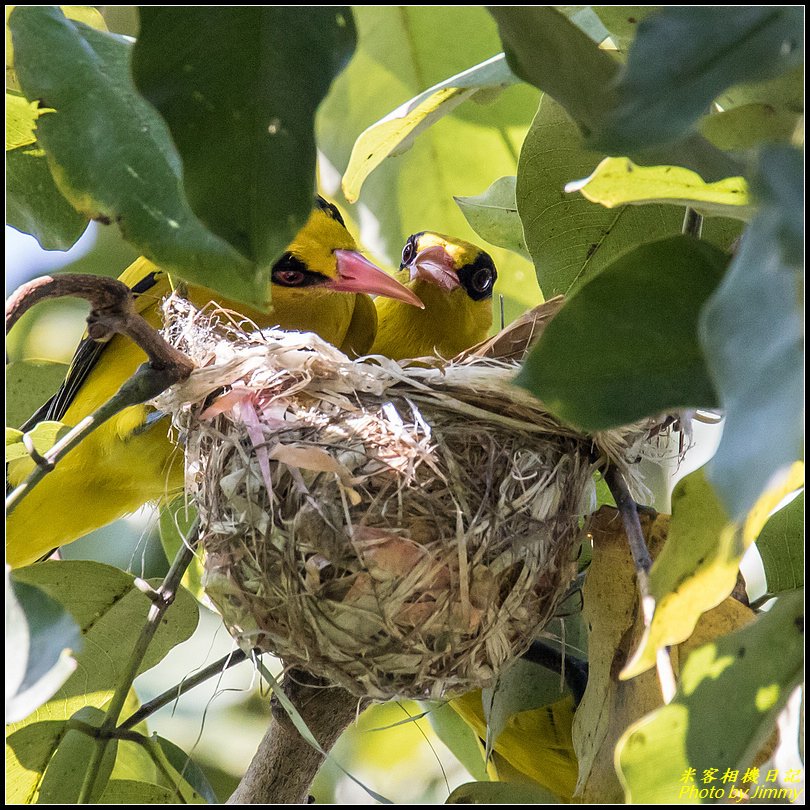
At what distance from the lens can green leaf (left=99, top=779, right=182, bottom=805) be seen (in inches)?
61.1

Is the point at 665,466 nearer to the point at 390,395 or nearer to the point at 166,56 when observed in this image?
the point at 390,395

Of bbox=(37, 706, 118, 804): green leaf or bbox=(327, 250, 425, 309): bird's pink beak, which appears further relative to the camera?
bbox=(327, 250, 425, 309): bird's pink beak

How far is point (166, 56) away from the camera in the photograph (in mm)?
903

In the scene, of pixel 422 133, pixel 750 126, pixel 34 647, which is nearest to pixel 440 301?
pixel 422 133

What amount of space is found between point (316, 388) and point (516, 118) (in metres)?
0.87

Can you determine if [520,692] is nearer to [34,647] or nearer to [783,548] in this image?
[783,548]

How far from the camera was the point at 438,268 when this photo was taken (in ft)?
7.95

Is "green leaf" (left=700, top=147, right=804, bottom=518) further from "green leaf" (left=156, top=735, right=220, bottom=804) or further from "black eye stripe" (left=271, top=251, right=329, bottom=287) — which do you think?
"black eye stripe" (left=271, top=251, right=329, bottom=287)

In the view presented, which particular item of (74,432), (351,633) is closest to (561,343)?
(74,432)

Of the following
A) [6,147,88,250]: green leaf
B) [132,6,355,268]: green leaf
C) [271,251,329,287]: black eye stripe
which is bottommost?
[271,251,329,287]: black eye stripe

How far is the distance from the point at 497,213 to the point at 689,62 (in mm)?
1305

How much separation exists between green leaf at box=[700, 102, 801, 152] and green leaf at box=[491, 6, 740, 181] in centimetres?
9

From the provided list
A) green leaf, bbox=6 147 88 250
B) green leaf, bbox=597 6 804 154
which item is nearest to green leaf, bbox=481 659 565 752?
green leaf, bbox=6 147 88 250

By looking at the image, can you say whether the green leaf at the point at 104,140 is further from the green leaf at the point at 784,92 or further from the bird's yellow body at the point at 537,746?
the bird's yellow body at the point at 537,746
